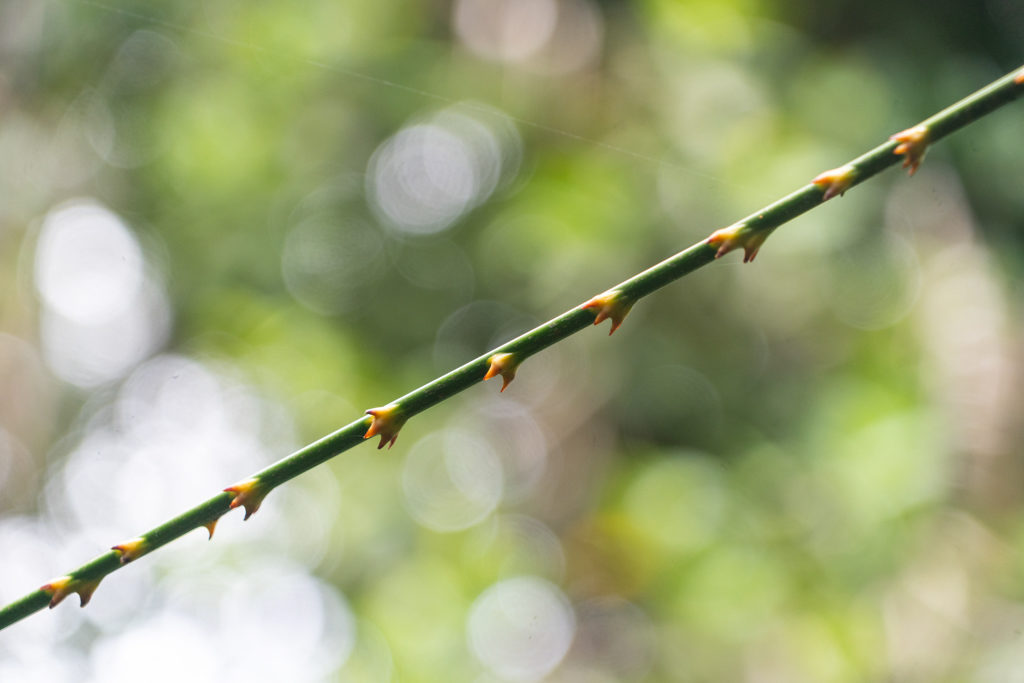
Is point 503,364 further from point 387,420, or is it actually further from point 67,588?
point 67,588

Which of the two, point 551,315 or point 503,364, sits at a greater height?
point 503,364

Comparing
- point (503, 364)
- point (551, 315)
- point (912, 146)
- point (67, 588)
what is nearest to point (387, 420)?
point (503, 364)

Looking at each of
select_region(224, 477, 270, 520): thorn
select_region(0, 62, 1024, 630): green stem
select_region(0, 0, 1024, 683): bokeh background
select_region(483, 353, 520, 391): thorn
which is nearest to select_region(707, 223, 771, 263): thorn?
select_region(0, 62, 1024, 630): green stem

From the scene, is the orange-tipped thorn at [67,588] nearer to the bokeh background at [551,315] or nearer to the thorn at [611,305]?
the thorn at [611,305]

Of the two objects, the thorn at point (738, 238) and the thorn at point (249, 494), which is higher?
the thorn at point (249, 494)

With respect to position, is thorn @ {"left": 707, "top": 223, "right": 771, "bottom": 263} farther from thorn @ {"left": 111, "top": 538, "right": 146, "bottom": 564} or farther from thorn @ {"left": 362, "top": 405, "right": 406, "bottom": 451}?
thorn @ {"left": 111, "top": 538, "right": 146, "bottom": 564}

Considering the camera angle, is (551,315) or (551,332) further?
(551,315)

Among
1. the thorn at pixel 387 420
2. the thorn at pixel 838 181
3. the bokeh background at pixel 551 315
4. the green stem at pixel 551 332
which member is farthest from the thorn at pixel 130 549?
the bokeh background at pixel 551 315
